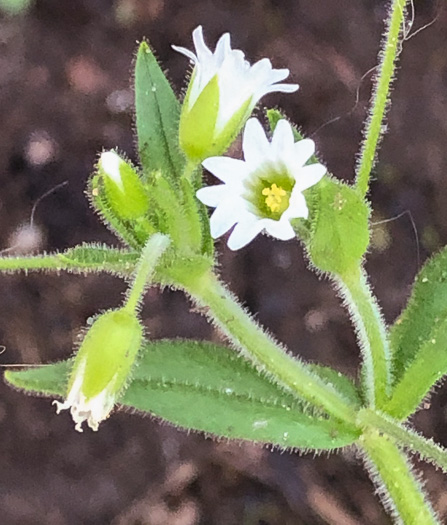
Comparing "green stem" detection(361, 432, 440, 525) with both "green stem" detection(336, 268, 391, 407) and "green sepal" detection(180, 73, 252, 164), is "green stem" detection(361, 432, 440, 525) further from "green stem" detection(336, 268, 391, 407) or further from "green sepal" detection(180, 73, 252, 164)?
"green sepal" detection(180, 73, 252, 164)

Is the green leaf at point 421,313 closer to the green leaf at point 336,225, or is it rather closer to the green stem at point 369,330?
the green stem at point 369,330

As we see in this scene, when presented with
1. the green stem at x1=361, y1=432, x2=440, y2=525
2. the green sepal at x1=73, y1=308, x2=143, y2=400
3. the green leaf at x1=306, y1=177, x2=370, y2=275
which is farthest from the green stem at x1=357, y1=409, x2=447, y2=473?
the green sepal at x1=73, y1=308, x2=143, y2=400

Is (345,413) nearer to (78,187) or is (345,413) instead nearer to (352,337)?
(352,337)

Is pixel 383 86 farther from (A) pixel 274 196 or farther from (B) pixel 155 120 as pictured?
(B) pixel 155 120

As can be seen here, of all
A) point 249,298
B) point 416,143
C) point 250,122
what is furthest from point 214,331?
point 250,122

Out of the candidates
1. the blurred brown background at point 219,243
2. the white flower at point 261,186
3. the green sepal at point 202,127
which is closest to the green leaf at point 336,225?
the white flower at point 261,186

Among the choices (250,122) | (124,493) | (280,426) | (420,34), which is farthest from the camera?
(420,34)
